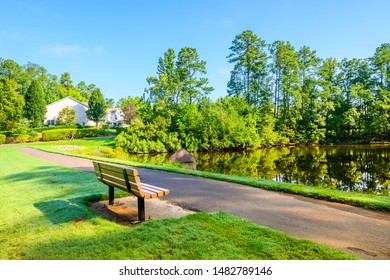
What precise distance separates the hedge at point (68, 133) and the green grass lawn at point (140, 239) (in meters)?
36.1

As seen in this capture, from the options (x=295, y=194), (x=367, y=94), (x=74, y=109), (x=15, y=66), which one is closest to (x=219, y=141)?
(x=367, y=94)

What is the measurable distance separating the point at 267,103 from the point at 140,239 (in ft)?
143

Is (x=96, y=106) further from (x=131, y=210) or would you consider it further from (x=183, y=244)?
(x=183, y=244)

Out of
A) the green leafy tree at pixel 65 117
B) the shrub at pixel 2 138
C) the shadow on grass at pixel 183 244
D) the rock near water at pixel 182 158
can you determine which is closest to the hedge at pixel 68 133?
the shrub at pixel 2 138

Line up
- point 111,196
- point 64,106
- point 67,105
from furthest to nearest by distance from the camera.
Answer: point 67,105
point 64,106
point 111,196

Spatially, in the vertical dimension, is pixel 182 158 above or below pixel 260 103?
below

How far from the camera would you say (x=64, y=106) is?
54062 mm

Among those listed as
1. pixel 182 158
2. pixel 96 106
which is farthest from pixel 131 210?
pixel 96 106

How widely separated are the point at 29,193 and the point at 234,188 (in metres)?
5.65

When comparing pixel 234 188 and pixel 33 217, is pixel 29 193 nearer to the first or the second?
pixel 33 217

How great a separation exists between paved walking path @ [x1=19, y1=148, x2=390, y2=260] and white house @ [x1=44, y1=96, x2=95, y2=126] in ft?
173

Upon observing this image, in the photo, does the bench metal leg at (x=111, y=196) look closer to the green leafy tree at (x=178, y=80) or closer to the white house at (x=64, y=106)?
the green leafy tree at (x=178, y=80)

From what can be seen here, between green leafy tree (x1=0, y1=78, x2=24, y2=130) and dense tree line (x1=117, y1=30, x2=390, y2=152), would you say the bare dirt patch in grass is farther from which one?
green leafy tree (x1=0, y1=78, x2=24, y2=130)
